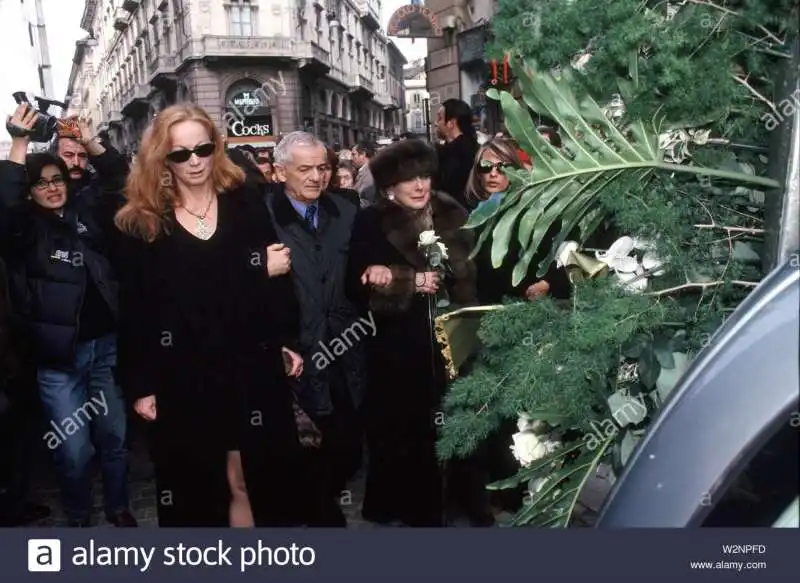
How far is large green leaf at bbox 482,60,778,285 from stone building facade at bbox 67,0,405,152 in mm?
600

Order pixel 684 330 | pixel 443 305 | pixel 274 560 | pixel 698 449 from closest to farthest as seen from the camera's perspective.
Result: pixel 698 449, pixel 684 330, pixel 274 560, pixel 443 305

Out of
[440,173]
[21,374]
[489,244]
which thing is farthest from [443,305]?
[21,374]

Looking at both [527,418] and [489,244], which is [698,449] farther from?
[489,244]

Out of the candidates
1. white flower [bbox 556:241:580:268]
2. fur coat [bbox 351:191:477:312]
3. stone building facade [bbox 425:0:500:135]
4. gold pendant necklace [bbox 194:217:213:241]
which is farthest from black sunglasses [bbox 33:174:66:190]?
white flower [bbox 556:241:580:268]

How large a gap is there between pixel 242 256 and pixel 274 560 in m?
0.84

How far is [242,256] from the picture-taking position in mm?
2188

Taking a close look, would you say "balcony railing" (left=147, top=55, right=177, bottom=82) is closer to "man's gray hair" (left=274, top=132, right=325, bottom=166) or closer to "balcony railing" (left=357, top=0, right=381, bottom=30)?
"man's gray hair" (left=274, top=132, right=325, bottom=166)

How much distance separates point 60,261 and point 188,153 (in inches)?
18.3

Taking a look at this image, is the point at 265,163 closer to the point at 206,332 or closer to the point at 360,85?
the point at 360,85

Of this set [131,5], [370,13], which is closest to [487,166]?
[370,13]

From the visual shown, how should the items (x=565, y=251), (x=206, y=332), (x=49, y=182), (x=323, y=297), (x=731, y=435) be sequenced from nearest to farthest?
(x=731, y=435), (x=565, y=251), (x=49, y=182), (x=206, y=332), (x=323, y=297)

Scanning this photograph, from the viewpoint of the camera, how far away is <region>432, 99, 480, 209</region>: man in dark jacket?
2.28m

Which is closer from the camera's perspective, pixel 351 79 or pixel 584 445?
pixel 584 445

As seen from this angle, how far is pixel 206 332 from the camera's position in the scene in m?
2.18
